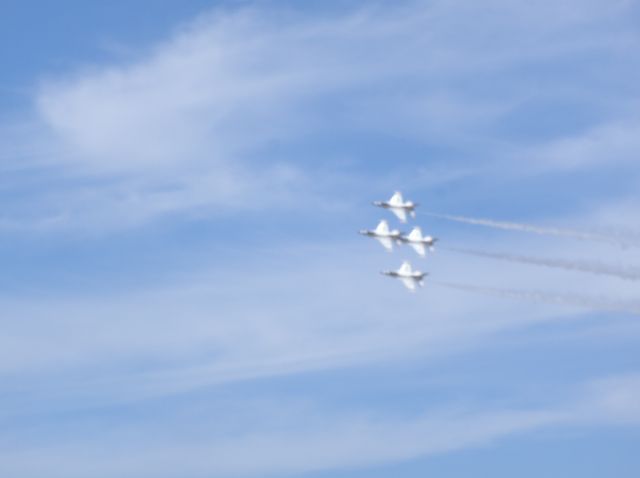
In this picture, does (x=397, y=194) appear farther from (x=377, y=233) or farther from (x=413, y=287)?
(x=413, y=287)

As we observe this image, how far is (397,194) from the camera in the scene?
145500mm

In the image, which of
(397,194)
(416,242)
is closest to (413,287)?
(416,242)

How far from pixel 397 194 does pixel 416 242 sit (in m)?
9.43

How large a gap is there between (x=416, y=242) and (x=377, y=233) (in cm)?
825

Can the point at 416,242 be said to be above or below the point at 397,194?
below

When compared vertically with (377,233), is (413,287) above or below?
below

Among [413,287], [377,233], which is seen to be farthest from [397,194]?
[413,287]

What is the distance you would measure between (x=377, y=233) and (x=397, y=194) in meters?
7.89

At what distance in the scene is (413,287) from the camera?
139 m

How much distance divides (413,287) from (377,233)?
1361 cm

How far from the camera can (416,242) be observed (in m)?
142

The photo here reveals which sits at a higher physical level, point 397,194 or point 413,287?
point 397,194

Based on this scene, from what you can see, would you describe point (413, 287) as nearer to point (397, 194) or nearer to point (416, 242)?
point (416, 242)
